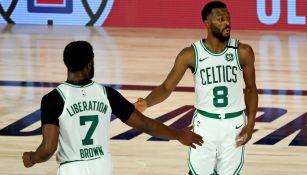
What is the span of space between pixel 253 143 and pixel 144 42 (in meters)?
6.25

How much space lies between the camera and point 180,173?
742 cm

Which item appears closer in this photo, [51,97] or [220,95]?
[51,97]

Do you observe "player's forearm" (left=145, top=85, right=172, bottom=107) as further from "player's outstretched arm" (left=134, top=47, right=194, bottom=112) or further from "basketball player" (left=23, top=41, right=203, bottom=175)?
"basketball player" (left=23, top=41, right=203, bottom=175)

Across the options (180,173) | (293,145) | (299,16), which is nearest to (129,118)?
(180,173)

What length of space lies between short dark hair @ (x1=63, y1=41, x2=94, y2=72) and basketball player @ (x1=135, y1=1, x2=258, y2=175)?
1.33 m

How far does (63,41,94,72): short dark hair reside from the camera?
4.51 metres

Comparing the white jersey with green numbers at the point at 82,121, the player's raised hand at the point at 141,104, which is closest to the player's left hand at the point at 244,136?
the player's raised hand at the point at 141,104

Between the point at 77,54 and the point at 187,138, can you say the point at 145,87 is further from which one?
the point at 77,54

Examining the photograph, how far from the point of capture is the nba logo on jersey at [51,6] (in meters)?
15.8

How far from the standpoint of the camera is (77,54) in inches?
178

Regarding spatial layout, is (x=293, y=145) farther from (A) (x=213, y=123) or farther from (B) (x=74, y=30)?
(B) (x=74, y=30)

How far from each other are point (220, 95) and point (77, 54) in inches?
56.6

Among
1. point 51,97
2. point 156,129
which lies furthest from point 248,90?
point 51,97

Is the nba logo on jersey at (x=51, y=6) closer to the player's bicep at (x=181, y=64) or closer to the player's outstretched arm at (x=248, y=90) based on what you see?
the player's bicep at (x=181, y=64)
